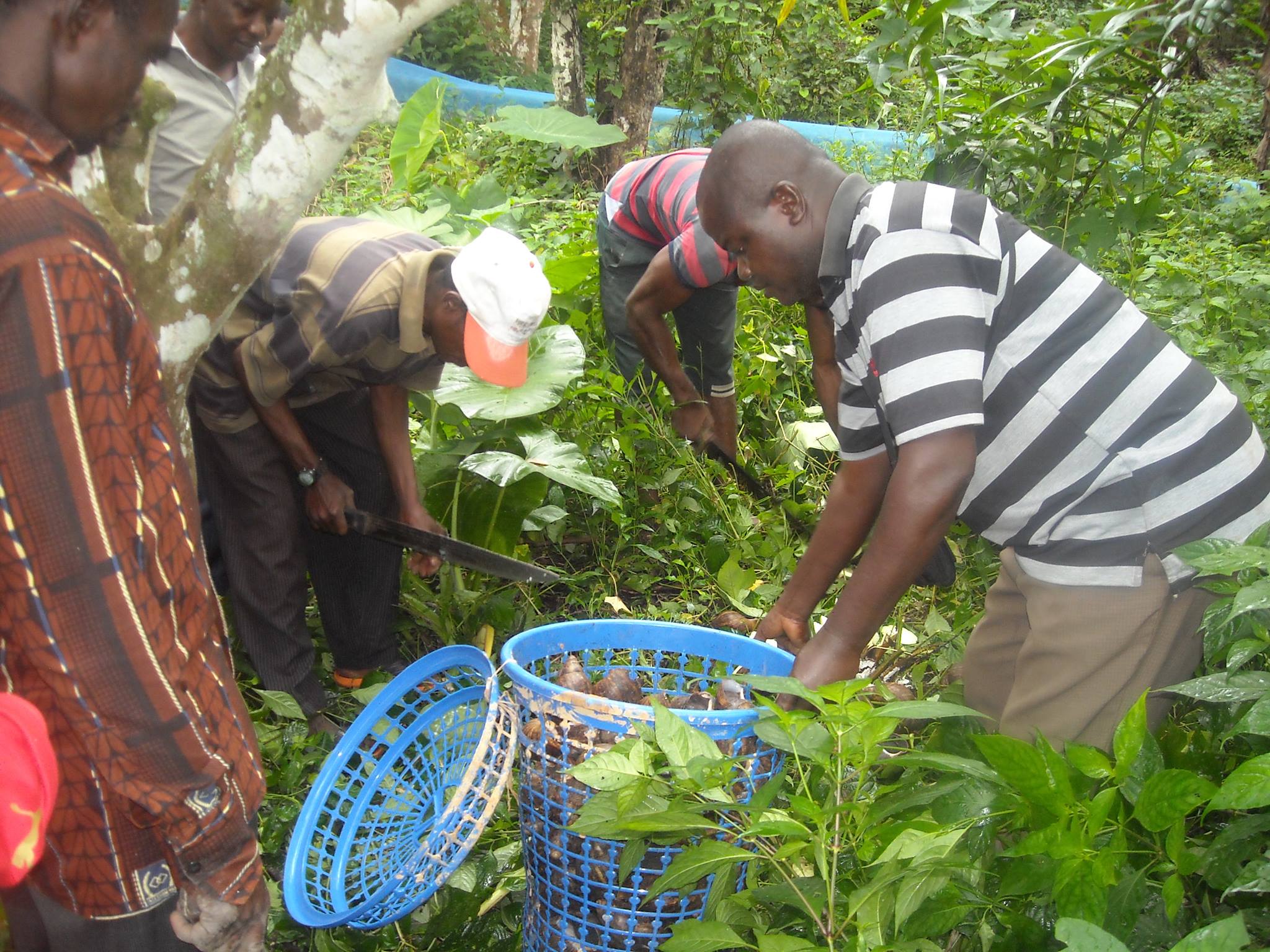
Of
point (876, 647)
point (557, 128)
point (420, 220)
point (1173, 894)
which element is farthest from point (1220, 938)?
point (557, 128)

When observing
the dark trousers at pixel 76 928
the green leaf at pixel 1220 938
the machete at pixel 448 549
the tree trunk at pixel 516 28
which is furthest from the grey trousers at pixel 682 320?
the tree trunk at pixel 516 28

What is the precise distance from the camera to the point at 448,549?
2.77 m

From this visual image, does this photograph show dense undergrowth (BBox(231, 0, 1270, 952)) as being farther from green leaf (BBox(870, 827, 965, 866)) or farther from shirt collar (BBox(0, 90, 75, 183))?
shirt collar (BBox(0, 90, 75, 183))

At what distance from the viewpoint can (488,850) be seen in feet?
7.80

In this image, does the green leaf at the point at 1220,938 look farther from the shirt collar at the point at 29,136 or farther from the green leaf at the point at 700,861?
the shirt collar at the point at 29,136

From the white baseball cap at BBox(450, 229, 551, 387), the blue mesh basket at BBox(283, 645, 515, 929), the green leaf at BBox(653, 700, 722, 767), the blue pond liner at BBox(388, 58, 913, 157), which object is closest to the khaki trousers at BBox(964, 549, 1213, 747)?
the green leaf at BBox(653, 700, 722, 767)

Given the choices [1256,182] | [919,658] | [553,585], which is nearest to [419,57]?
[1256,182]

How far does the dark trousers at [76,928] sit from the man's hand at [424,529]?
166cm

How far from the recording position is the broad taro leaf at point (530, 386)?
121 inches

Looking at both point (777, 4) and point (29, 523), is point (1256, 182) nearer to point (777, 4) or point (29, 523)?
point (777, 4)

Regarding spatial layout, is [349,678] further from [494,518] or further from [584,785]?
[584,785]

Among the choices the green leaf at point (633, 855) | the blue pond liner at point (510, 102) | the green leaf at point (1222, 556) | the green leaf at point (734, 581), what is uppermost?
the green leaf at point (1222, 556)

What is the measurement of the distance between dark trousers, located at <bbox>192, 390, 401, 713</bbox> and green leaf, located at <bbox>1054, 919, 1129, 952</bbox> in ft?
7.39

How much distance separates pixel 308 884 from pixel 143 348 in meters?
1.38
